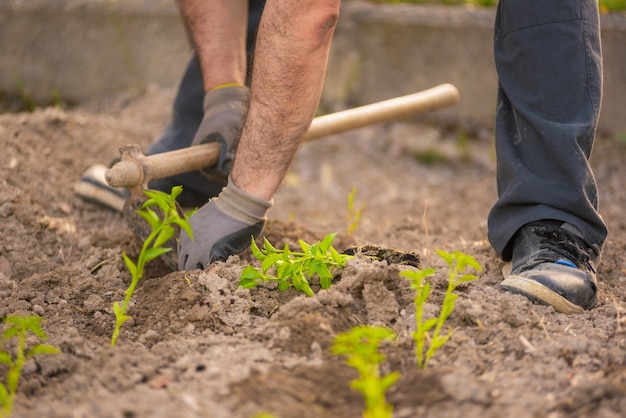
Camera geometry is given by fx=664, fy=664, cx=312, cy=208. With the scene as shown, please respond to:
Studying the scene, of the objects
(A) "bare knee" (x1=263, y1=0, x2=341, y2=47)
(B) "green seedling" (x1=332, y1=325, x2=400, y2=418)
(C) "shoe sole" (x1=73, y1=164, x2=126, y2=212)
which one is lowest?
(C) "shoe sole" (x1=73, y1=164, x2=126, y2=212)

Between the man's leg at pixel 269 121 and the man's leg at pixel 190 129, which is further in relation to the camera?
the man's leg at pixel 190 129

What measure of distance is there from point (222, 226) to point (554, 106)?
3.36 feet

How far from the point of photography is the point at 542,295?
173 cm

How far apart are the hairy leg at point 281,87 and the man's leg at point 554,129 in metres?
0.59

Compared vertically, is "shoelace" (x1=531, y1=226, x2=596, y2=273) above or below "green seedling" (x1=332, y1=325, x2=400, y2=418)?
below

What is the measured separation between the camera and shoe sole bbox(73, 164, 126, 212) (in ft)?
8.77

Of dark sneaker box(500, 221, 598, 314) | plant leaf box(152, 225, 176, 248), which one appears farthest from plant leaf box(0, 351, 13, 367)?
dark sneaker box(500, 221, 598, 314)

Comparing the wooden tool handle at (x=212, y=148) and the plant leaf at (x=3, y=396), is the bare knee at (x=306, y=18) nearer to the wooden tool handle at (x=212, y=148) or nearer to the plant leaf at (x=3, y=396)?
the wooden tool handle at (x=212, y=148)

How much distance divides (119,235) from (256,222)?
727 millimetres

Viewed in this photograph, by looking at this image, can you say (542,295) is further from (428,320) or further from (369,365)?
(369,365)

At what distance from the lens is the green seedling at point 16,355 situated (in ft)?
4.13

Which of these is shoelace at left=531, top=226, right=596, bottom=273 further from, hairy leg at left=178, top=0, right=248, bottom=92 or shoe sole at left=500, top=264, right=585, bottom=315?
hairy leg at left=178, top=0, right=248, bottom=92

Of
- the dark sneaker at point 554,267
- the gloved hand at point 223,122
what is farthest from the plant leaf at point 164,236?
the dark sneaker at point 554,267

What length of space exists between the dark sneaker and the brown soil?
0.14 feet
